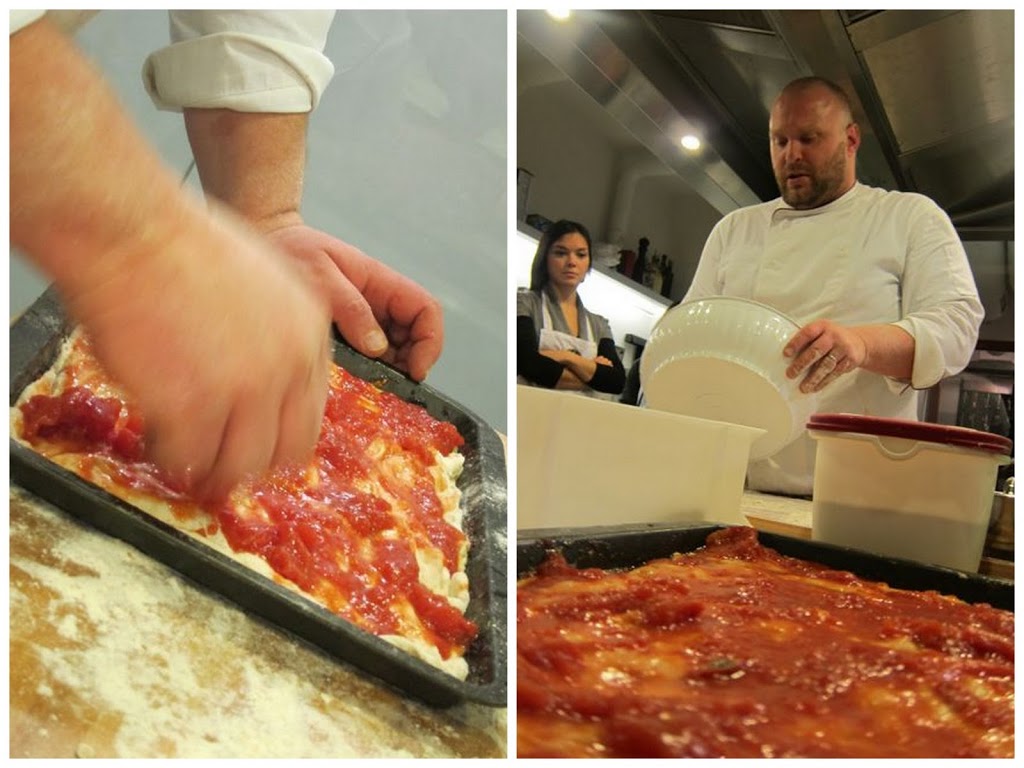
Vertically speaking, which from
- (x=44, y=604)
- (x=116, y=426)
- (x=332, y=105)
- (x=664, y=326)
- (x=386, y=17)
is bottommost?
(x=44, y=604)

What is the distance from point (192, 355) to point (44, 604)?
0.84ft

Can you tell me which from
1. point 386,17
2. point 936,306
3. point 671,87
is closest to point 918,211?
point 936,306

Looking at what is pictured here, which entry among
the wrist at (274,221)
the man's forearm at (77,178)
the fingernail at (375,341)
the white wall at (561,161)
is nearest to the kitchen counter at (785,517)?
the white wall at (561,161)

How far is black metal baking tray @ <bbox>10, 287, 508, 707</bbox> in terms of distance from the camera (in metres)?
0.71

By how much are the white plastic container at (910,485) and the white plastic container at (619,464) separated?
141 mm

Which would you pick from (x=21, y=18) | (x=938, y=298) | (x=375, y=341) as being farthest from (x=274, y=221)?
(x=938, y=298)

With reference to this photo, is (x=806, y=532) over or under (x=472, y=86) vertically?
under

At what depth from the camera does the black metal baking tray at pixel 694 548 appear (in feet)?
2.91

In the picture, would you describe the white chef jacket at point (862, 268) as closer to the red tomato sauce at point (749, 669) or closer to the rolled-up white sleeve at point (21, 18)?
the red tomato sauce at point (749, 669)

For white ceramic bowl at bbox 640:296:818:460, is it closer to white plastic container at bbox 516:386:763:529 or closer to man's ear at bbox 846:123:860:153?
white plastic container at bbox 516:386:763:529

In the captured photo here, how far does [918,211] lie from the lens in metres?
1.07

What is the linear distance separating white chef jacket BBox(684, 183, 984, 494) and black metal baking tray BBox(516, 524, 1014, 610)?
28 centimetres

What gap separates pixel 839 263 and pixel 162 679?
0.98 meters

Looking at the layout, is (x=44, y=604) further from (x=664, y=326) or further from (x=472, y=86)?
(x=664, y=326)
